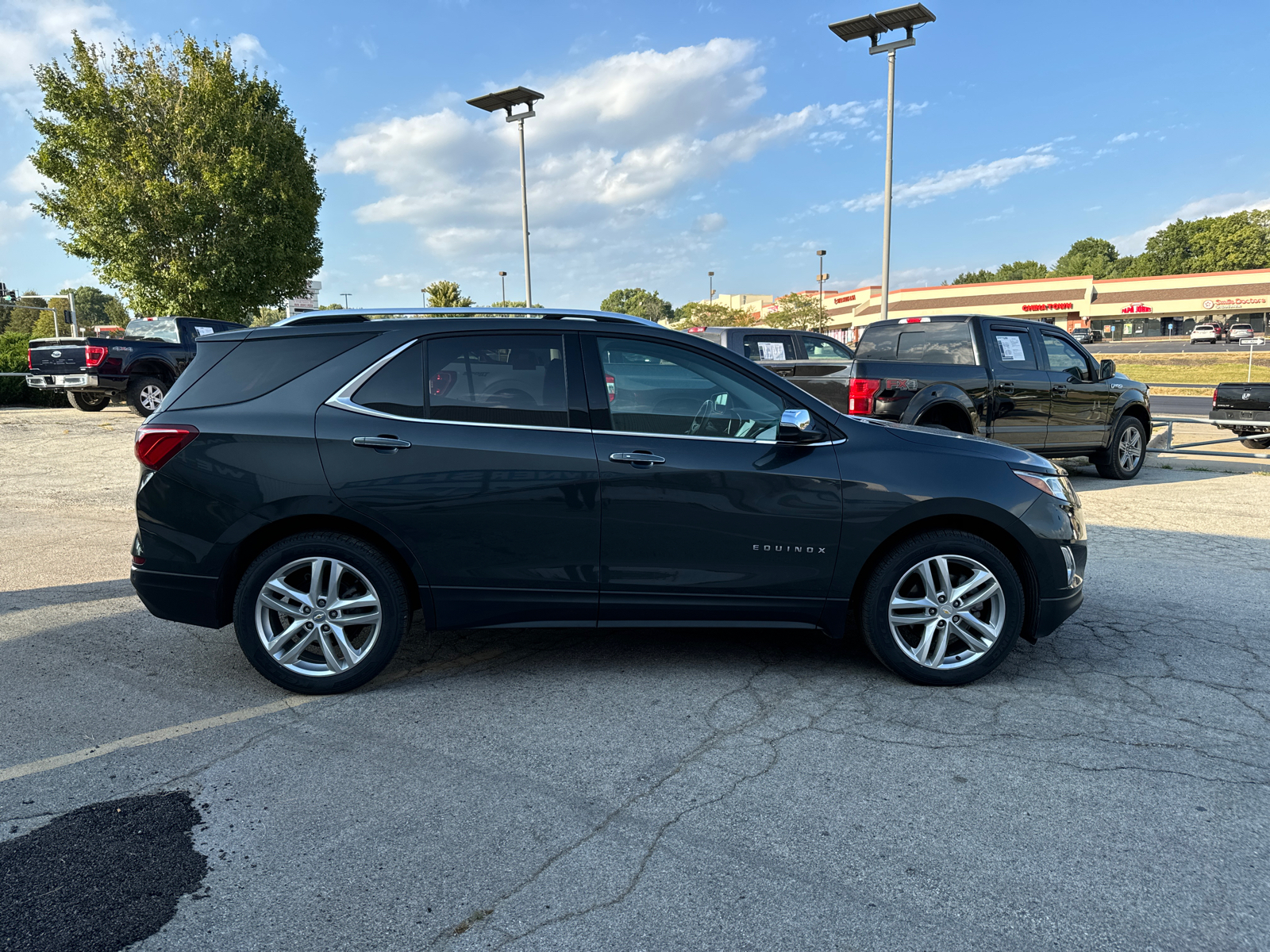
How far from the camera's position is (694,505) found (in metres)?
3.93

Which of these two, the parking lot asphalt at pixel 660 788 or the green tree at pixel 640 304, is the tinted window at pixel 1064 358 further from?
the green tree at pixel 640 304

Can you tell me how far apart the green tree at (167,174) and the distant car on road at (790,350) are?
17.0 m

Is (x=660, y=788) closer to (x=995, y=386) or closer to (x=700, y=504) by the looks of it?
(x=700, y=504)

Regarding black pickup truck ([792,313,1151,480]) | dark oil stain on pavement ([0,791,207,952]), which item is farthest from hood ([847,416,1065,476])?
black pickup truck ([792,313,1151,480])

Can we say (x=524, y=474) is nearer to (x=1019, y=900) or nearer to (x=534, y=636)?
(x=534, y=636)

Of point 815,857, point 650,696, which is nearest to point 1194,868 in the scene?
point 815,857

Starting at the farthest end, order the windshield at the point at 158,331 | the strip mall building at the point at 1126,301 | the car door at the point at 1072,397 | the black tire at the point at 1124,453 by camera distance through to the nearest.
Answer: the strip mall building at the point at 1126,301
the windshield at the point at 158,331
the black tire at the point at 1124,453
the car door at the point at 1072,397

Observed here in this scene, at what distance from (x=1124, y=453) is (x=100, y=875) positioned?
454 inches

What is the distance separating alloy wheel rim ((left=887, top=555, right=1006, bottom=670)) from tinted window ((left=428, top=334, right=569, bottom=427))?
6.05 feet

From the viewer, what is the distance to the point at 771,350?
543 inches

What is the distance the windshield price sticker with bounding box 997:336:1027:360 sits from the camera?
9523 millimetres

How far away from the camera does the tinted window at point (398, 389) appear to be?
396 cm

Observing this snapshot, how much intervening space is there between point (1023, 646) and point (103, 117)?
27635 mm

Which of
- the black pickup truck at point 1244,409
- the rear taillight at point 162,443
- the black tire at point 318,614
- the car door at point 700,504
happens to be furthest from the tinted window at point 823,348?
the rear taillight at point 162,443
